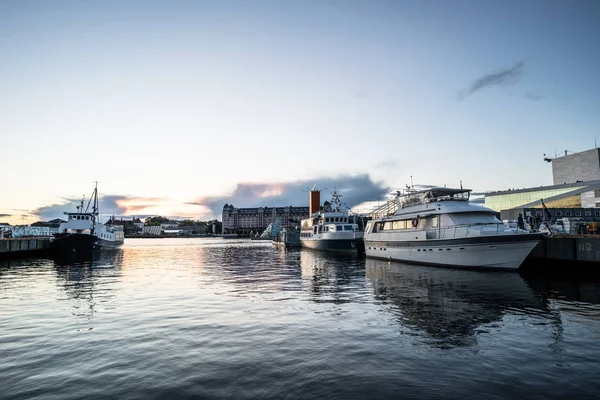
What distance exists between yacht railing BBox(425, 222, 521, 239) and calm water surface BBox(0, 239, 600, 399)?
844 centimetres

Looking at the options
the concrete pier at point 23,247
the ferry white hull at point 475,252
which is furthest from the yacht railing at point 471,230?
the concrete pier at point 23,247

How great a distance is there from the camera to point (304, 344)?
1139 cm

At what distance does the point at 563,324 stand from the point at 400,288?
Answer: 9992mm

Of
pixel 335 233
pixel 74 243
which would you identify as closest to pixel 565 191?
pixel 335 233

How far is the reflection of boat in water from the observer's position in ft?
43.4

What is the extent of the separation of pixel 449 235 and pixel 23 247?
60453mm

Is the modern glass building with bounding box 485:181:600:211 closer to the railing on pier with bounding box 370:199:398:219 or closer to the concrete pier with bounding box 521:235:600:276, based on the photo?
the railing on pier with bounding box 370:199:398:219

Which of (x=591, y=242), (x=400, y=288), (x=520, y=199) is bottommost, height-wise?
(x=400, y=288)

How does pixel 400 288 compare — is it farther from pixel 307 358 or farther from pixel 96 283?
pixel 96 283

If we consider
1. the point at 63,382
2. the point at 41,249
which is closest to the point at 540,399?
the point at 63,382

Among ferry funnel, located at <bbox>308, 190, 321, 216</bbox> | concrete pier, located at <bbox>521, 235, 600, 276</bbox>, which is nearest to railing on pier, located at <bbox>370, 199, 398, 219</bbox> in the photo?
concrete pier, located at <bbox>521, 235, 600, 276</bbox>

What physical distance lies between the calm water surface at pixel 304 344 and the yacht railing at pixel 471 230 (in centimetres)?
844

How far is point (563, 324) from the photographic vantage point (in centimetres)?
1373

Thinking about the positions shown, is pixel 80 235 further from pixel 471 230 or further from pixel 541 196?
pixel 541 196
